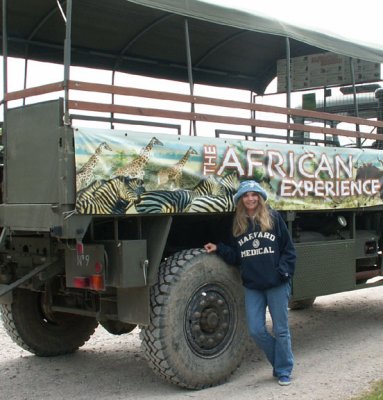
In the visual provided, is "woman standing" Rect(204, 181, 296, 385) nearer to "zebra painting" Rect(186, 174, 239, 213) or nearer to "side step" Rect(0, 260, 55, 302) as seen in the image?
"zebra painting" Rect(186, 174, 239, 213)

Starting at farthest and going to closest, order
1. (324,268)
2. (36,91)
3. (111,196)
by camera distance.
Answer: (324,268) → (36,91) → (111,196)

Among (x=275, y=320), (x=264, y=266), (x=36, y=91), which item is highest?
(x=36, y=91)

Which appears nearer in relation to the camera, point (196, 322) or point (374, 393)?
point (374, 393)

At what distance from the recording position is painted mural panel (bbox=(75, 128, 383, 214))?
4250 mm

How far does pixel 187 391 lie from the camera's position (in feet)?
15.8

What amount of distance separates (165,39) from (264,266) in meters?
2.75

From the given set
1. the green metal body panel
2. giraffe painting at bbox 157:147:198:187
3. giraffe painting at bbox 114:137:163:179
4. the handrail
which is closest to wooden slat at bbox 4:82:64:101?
the handrail

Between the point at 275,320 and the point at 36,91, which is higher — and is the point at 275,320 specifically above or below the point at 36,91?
below

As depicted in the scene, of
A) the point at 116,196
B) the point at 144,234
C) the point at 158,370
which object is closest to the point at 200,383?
the point at 158,370

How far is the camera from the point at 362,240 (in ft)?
21.7

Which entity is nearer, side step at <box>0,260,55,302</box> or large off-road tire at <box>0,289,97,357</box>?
side step at <box>0,260,55,302</box>

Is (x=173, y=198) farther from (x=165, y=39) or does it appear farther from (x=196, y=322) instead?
(x=165, y=39)

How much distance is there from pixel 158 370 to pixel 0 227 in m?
1.70

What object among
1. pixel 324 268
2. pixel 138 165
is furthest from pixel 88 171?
pixel 324 268
